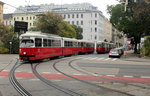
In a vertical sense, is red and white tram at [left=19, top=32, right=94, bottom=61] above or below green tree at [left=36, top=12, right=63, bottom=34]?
below

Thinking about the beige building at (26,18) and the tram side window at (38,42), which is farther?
the beige building at (26,18)

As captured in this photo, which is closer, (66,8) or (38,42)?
(38,42)

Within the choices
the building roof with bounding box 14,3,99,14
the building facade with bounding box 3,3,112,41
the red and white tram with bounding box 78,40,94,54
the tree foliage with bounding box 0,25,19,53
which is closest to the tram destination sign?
the tree foliage with bounding box 0,25,19,53

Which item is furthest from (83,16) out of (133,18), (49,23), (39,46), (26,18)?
(39,46)

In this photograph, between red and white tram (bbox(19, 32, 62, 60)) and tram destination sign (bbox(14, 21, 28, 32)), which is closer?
red and white tram (bbox(19, 32, 62, 60))

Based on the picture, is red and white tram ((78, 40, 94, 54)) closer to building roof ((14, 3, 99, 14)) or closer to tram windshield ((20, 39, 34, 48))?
tram windshield ((20, 39, 34, 48))

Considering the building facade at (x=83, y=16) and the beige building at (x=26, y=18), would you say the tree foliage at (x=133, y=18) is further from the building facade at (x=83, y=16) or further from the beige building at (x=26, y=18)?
the beige building at (x=26, y=18)

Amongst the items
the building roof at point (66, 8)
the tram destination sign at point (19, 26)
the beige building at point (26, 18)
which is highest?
the building roof at point (66, 8)

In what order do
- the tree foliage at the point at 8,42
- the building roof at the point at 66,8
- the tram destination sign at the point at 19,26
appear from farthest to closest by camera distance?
the building roof at the point at 66,8 → the tree foliage at the point at 8,42 → the tram destination sign at the point at 19,26

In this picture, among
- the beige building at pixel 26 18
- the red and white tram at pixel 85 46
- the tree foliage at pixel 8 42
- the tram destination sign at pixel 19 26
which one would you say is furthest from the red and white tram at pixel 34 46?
the beige building at pixel 26 18

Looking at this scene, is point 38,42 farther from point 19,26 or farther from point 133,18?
point 19,26

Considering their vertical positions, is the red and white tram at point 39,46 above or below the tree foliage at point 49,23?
below

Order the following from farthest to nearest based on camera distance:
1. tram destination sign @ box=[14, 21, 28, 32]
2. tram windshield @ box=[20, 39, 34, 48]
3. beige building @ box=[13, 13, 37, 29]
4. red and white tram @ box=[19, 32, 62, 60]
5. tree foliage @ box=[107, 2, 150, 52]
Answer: beige building @ box=[13, 13, 37, 29], tram destination sign @ box=[14, 21, 28, 32], tree foliage @ box=[107, 2, 150, 52], tram windshield @ box=[20, 39, 34, 48], red and white tram @ box=[19, 32, 62, 60]

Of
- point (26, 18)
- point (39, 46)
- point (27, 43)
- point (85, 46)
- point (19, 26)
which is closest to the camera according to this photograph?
point (27, 43)
